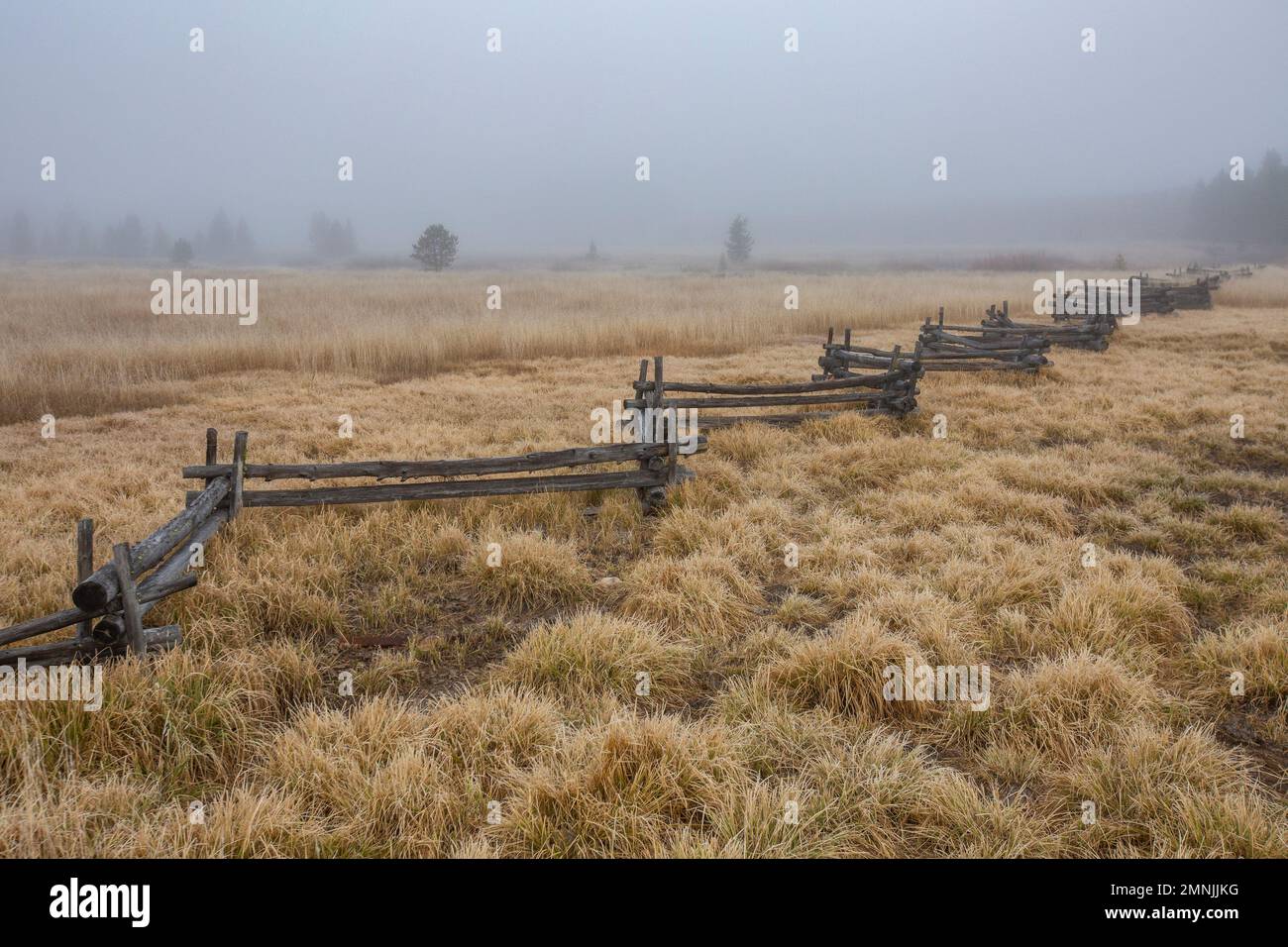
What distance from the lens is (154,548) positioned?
3.84 m

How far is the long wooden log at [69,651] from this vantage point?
3329 mm

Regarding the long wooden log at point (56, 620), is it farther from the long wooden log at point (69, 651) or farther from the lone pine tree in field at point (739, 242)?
the lone pine tree in field at point (739, 242)

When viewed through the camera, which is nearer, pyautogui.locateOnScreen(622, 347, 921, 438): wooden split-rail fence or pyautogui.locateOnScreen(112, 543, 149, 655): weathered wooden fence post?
pyautogui.locateOnScreen(112, 543, 149, 655): weathered wooden fence post

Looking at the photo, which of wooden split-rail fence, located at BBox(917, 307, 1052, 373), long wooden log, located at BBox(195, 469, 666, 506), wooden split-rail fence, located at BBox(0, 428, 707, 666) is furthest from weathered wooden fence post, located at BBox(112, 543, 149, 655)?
wooden split-rail fence, located at BBox(917, 307, 1052, 373)

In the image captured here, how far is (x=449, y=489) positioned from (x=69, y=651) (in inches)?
109

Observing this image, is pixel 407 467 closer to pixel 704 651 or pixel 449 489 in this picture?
pixel 449 489

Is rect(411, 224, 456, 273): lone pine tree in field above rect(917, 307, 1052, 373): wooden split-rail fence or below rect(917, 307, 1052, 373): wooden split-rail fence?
above

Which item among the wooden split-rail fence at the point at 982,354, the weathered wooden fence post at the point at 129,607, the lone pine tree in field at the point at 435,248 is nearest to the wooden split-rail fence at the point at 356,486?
the weathered wooden fence post at the point at 129,607

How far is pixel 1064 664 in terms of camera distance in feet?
12.0

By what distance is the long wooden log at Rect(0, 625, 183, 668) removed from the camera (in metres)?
3.33

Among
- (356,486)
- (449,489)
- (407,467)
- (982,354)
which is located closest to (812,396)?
(449,489)

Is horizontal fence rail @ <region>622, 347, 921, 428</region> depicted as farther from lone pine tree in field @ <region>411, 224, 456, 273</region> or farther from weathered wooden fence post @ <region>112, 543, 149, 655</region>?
lone pine tree in field @ <region>411, 224, 456, 273</region>

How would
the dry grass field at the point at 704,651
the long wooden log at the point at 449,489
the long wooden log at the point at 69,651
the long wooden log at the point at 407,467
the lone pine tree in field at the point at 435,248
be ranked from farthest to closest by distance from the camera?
the lone pine tree in field at the point at 435,248, the long wooden log at the point at 449,489, the long wooden log at the point at 407,467, the long wooden log at the point at 69,651, the dry grass field at the point at 704,651

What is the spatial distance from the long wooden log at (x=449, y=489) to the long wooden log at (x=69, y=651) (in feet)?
6.75
